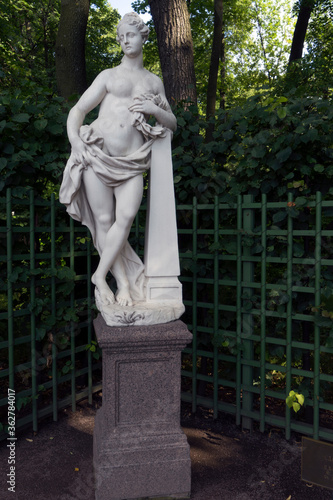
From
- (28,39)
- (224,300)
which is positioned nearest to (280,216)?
(224,300)

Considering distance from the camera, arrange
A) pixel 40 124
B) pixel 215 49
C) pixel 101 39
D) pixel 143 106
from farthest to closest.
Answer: pixel 101 39 < pixel 215 49 < pixel 40 124 < pixel 143 106

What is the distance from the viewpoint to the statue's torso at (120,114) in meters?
2.70

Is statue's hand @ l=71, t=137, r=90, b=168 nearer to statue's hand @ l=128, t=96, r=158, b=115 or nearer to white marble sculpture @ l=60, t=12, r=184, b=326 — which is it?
white marble sculpture @ l=60, t=12, r=184, b=326

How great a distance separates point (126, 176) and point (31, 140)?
138 cm

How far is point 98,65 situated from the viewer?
11867 mm

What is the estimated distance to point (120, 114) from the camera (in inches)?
106

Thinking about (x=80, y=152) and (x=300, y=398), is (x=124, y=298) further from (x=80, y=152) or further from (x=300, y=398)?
(x=300, y=398)

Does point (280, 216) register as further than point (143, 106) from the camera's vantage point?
Yes

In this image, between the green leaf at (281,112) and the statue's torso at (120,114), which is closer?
the statue's torso at (120,114)

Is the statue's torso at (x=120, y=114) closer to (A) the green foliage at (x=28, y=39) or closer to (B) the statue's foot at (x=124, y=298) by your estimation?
(B) the statue's foot at (x=124, y=298)

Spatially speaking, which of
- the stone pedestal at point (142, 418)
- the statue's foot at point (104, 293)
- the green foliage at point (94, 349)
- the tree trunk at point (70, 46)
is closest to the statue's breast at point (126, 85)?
the statue's foot at point (104, 293)

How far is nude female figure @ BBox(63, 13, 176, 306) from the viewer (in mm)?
2695

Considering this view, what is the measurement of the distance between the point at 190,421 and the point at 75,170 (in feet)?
8.32

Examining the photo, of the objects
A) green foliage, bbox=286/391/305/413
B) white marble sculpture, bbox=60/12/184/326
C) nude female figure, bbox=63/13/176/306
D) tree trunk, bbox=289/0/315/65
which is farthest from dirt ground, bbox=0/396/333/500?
tree trunk, bbox=289/0/315/65
